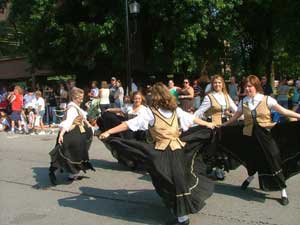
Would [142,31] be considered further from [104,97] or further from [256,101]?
[256,101]

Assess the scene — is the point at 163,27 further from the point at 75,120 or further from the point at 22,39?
the point at 75,120

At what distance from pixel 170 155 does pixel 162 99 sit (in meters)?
0.68

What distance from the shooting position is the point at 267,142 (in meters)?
6.59

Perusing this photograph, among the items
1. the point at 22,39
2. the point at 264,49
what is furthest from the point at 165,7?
the point at 264,49

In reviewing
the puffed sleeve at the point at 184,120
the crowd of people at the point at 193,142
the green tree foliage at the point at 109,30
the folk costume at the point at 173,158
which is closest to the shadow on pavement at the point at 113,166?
the crowd of people at the point at 193,142

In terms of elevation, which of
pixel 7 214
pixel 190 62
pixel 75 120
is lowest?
pixel 7 214

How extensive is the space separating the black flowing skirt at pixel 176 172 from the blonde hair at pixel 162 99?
1.64ft

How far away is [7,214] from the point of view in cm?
636

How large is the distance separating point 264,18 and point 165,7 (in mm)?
9846

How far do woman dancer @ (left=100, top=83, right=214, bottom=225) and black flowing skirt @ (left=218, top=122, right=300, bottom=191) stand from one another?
109 centimetres

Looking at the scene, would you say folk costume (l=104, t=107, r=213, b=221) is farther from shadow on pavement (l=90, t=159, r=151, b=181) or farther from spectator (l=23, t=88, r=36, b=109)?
spectator (l=23, t=88, r=36, b=109)

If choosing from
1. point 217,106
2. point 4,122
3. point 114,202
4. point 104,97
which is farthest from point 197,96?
point 114,202

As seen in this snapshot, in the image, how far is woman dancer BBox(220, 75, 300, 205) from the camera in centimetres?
652

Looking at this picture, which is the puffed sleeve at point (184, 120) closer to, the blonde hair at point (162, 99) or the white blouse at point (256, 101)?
the blonde hair at point (162, 99)
